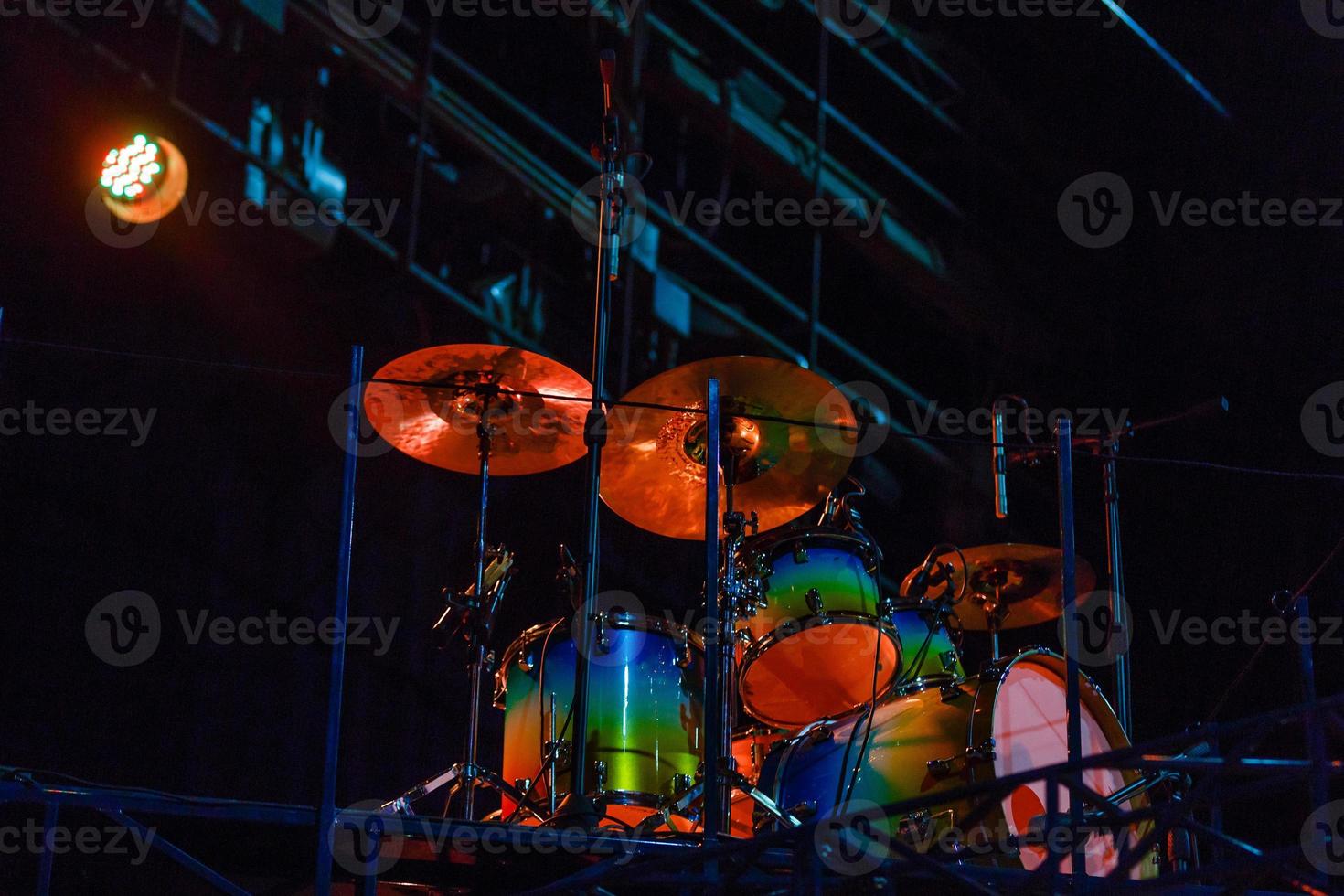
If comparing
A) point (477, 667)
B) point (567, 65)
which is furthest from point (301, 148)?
point (477, 667)

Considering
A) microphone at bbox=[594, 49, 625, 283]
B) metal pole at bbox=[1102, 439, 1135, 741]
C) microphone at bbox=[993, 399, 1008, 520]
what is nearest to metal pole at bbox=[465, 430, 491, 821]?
microphone at bbox=[594, 49, 625, 283]

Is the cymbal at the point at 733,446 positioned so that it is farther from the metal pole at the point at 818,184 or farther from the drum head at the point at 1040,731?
the metal pole at the point at 818,184

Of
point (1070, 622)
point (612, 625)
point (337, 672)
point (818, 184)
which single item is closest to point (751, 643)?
point (612, 625)

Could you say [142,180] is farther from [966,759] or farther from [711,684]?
[966,759]

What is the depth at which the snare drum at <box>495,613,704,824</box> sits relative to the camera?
175 inches

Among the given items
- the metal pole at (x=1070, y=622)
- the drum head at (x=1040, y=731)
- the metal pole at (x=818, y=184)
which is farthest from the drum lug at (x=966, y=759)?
the metal pole at (x=818, y=184)

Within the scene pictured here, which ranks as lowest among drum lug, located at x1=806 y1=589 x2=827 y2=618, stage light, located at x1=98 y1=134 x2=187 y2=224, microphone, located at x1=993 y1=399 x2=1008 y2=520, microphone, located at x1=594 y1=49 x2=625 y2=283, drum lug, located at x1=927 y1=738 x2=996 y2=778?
drum lug, located at x1=927 y1=738 x2=996 y2=778

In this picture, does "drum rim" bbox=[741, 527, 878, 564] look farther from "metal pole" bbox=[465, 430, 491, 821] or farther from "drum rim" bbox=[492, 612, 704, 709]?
"metal pole" bbox=[465, 430, 491, 821]

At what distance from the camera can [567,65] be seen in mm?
6531

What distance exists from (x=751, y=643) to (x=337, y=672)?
167cm

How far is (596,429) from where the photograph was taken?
3.90 m

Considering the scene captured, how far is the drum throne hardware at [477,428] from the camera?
442 cm

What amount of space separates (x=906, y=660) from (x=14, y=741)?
290cm

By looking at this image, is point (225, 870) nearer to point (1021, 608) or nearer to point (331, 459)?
point (331, 459)
